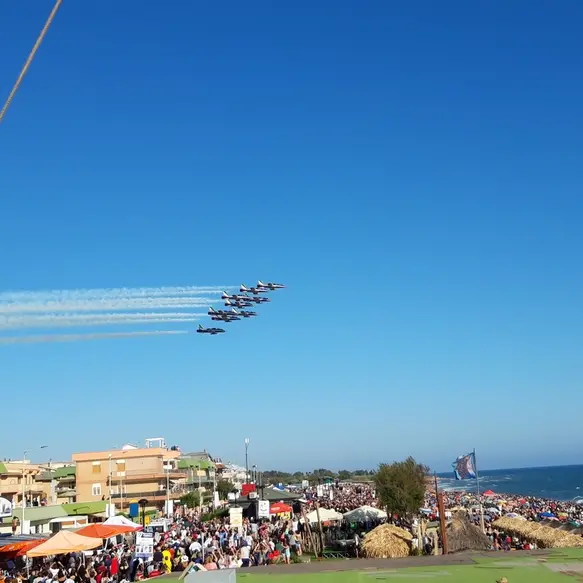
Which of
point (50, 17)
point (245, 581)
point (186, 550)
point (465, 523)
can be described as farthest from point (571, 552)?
point (50, 17)

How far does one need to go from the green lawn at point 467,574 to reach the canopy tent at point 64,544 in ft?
17.3

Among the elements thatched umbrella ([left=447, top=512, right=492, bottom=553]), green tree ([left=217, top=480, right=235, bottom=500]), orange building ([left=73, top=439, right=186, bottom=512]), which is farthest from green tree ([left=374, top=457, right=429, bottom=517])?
green tree ([left=217, top=480, right=235, bottom=500])

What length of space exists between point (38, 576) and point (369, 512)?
20769 mm

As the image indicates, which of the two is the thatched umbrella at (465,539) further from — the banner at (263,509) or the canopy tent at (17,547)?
the canopy tent at (17,547)

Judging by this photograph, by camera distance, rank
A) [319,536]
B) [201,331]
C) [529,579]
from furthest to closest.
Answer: [201,331] < [319,536] < [529,579]

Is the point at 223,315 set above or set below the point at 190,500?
above

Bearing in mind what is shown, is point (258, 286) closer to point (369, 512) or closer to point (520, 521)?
point (369, 512)

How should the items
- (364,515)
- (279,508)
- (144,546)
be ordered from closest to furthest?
(144,546)
(364,515)
(279,508)

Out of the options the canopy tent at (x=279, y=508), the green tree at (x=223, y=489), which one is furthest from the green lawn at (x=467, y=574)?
the green tree at (x=223, y=489)

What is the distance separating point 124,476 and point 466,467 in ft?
153

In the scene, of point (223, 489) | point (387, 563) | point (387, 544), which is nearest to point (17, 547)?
point (387, 563)

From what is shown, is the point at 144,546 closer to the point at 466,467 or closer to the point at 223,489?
the point at 466,467

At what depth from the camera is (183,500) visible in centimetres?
7831

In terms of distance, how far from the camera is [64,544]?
72.7ft
